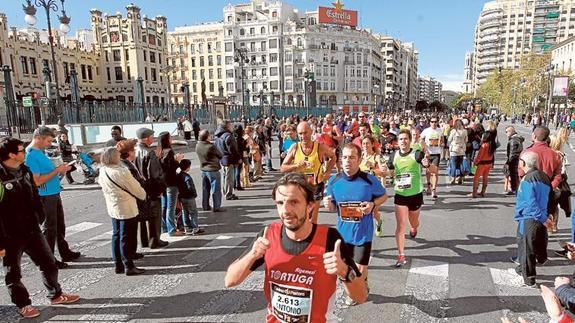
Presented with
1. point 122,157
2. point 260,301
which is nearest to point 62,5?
point 122,157

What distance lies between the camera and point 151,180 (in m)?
5.94

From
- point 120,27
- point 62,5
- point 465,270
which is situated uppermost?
point 120,27

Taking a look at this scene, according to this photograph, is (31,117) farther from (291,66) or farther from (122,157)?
(291,66)

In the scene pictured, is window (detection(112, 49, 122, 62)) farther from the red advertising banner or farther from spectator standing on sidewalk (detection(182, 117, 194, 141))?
the red advertising banner

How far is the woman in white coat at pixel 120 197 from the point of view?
4895 millimetres

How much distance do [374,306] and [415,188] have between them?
1.95 meters

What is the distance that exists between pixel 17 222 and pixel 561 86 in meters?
52.5

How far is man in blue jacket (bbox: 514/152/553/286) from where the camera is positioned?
4.35 meters

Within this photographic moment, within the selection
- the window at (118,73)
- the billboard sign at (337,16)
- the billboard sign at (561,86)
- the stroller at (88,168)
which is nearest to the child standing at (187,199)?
the stroller at (88,168)

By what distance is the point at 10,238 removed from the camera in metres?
3.92

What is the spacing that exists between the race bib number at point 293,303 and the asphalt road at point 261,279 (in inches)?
75.0

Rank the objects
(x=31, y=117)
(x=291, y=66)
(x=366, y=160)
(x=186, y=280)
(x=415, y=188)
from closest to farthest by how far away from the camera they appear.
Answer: (x=186, y=280) < (x=415, y=188) < (x=366, y=160) < (x=31, y=117) < (x=291, y=66)

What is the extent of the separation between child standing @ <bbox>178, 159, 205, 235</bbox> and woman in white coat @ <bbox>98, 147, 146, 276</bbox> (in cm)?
163

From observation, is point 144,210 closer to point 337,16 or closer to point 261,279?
point 261,279
